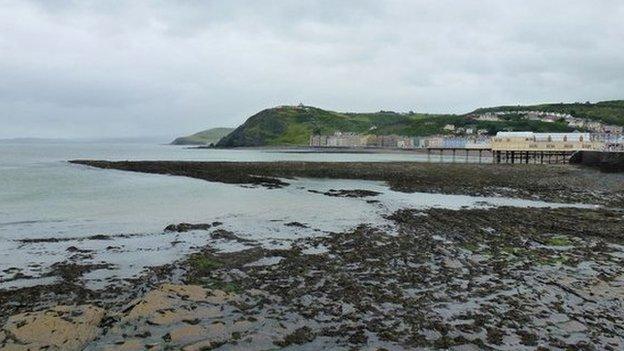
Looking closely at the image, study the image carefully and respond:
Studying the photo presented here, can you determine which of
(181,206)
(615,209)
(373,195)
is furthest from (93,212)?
(615,209)

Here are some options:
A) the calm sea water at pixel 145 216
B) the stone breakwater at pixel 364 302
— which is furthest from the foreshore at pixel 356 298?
the calm sea water at pixel 145 216

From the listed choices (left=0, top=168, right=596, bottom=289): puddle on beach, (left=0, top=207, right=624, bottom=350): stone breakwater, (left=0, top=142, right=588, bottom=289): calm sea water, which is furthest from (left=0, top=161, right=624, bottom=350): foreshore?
(left=0, top=142, right=588, bottom=289): calm sea water

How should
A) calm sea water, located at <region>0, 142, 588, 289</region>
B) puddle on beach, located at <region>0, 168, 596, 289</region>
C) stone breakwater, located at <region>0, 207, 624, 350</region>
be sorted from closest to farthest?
stone breakwater, located at <region>0, 207, 624, 350</region> < puddle on beach, located at <region>0, 168, 596, 289</region> < calm sea water, located at <region>0, 142, 588, 289</region>

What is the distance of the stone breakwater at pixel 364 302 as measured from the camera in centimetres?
1127

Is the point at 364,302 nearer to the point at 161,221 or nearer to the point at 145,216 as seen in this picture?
the point at 161,221

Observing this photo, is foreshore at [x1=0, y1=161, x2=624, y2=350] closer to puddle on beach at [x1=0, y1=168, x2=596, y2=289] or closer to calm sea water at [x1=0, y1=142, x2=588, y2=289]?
puddle on beach at [x1=0, y1=168, x2=596, y2=289]

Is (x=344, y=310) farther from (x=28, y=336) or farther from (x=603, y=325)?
(x=28, y=336)

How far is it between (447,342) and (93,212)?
2991 centimetres

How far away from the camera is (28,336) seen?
11070 millimetres

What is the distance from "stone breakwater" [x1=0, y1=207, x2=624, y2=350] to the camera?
11.3m

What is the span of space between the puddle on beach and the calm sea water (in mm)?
47

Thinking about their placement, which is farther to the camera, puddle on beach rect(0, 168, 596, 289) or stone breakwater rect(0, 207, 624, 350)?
puddle on beach rect(0, 168, 596, 289)

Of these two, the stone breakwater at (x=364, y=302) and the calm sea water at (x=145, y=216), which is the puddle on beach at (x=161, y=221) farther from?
the stone breakwater at (x=364, y=302)

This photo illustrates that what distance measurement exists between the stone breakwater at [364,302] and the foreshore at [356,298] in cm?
5
